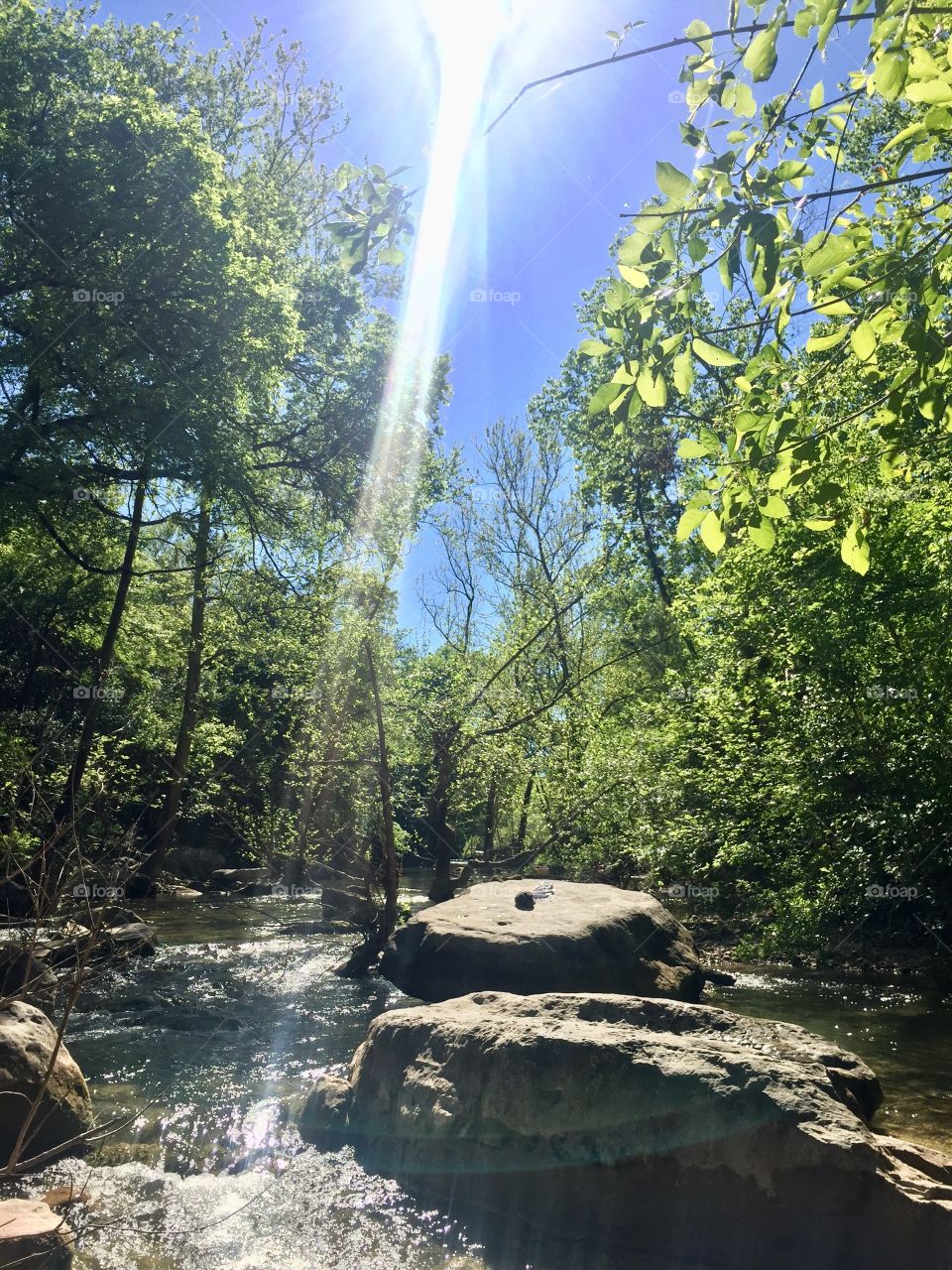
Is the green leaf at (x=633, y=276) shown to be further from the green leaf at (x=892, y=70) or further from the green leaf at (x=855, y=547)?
the green leaf at (x=855, y=547)

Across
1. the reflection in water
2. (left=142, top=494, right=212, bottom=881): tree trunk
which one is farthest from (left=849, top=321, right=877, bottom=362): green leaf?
(left=142, top=494, right=212, bottom=881): tree trunk

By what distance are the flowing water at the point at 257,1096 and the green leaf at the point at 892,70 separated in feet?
15.2

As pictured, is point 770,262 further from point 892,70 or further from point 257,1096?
point 257,1096

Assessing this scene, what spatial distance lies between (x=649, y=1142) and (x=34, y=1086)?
3.93 meters

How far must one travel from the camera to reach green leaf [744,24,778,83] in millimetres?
2760

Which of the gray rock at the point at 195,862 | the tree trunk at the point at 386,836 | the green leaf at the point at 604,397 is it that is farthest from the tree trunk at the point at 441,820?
the green leaf at the point at 604,397

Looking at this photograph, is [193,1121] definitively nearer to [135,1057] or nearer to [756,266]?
[135,1057]

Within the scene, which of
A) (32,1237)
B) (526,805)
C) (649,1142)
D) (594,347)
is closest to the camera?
(594,347)

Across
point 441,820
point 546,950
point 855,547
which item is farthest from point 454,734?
A: point 855,547

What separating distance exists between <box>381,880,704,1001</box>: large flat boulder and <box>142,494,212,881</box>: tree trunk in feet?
30.5

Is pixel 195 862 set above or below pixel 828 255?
below

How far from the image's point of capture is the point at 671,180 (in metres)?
2.99

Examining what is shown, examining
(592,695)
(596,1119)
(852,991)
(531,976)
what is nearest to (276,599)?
(592,695)

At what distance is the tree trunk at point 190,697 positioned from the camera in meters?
19.4
